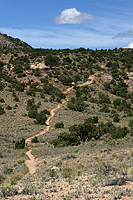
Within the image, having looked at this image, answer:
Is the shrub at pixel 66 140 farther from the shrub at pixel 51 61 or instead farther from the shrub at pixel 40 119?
the shrub at pixel 51 61

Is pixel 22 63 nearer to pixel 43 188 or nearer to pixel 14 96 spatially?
pixel 14 96

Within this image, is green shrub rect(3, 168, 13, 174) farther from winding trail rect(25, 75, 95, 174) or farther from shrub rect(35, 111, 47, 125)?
shrub rect(35, 111, 47, 125)

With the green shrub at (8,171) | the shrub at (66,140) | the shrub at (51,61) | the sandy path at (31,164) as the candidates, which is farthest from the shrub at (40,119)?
the shrub at (51,61)

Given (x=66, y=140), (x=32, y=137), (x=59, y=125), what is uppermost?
(x=66, y=140)

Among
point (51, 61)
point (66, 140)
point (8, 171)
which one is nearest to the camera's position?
point (8, 171)

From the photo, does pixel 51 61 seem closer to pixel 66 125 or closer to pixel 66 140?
pixel 66 125

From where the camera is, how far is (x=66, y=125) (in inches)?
1576

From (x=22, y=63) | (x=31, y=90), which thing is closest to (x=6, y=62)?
(x=22, y=63)

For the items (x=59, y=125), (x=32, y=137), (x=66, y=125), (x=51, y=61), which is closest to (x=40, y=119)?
(x=59, y=125)

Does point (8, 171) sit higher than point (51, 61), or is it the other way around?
point (51, 61)

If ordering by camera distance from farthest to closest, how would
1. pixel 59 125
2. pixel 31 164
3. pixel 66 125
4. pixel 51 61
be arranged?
1. pixel 51 61
2. pixel 66 125
3. pixel 59 125
4. pixel 31 164

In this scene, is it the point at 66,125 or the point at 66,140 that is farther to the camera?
the point at 66,125

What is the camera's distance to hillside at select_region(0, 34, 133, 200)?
34.9 feet

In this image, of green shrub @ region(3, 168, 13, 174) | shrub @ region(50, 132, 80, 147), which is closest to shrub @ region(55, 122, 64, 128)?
shrub @ region(50, 132, 80, 147)
